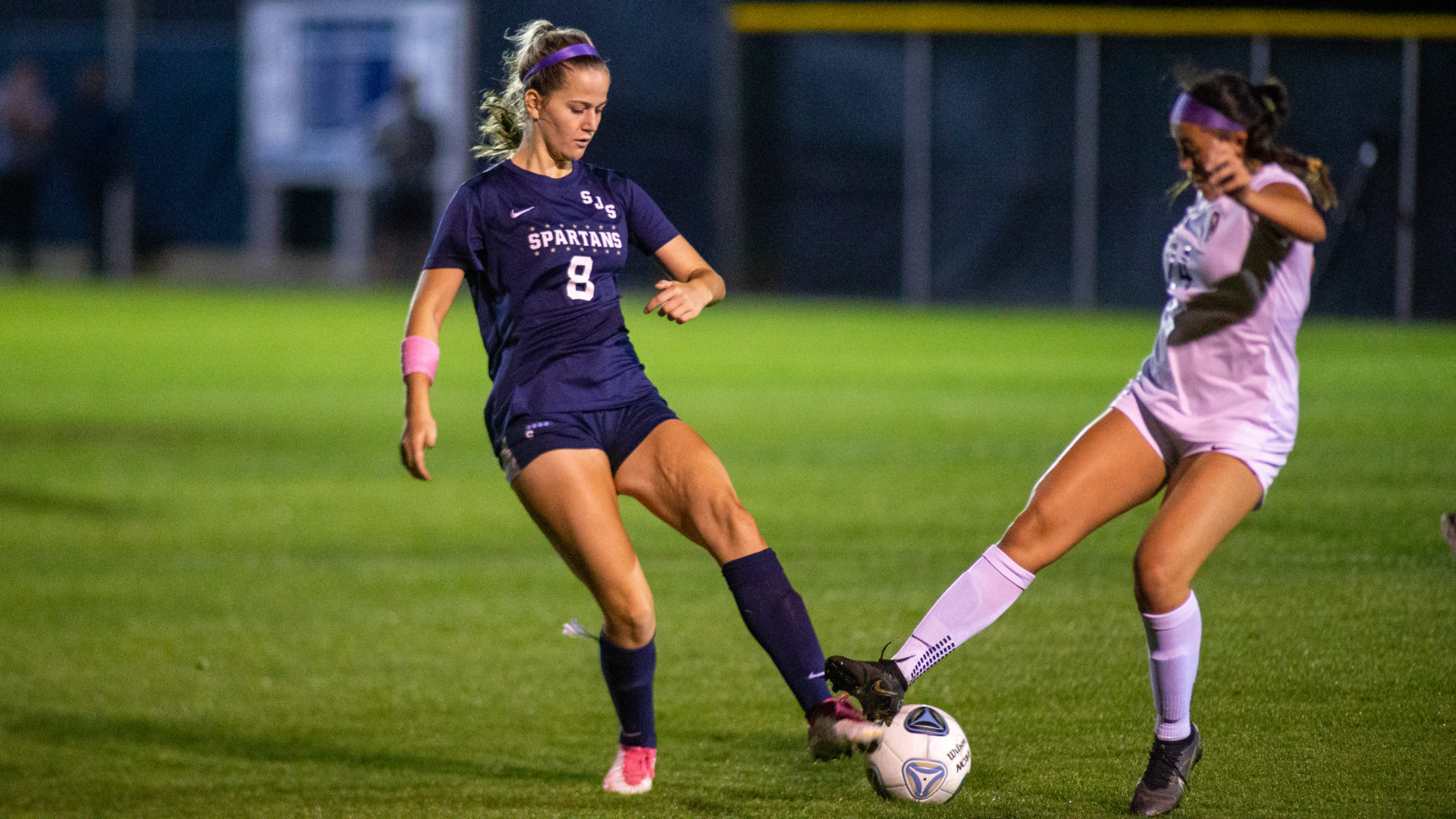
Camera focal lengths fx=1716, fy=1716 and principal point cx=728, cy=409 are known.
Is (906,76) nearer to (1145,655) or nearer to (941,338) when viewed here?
(941,338)

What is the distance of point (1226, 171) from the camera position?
4.12m

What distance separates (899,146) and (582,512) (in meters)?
17.3

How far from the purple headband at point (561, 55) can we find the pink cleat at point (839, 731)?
5.98ft

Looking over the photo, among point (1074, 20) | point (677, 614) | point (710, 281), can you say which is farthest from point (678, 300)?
point (1074, 20)

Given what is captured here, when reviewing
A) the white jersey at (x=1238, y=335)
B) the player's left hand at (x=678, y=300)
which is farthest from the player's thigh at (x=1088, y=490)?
the player's left hand at (x=678, y=300)

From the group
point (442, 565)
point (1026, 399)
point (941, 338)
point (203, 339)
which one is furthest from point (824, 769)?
point (203, 339)

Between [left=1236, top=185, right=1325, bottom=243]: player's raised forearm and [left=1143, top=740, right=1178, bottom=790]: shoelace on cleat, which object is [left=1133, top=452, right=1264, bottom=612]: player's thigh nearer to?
[left=1143, top=740, right=1178, bottom=790]: shoelace on cleat

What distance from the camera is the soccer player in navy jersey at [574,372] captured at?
4.51m

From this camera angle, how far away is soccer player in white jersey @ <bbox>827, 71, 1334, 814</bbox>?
4.25 meters

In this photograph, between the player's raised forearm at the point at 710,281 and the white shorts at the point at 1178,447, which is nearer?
the white shorts at the point at 1178,447

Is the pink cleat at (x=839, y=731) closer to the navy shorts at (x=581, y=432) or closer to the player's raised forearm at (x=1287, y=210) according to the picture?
the navy shorts at (x=581, y=432)

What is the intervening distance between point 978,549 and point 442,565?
2713 millimetres

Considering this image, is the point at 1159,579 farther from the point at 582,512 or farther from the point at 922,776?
the point at 582,512

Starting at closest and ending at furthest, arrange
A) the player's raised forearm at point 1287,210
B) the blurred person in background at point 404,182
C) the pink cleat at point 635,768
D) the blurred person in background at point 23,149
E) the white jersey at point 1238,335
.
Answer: the player's raised forearm at point 1287,210 < the white jersey at point 1238,335 < the pink cleat at point 635,768 < the blurred person in background at point 404,182 < the blurred person in background at point 23,149
